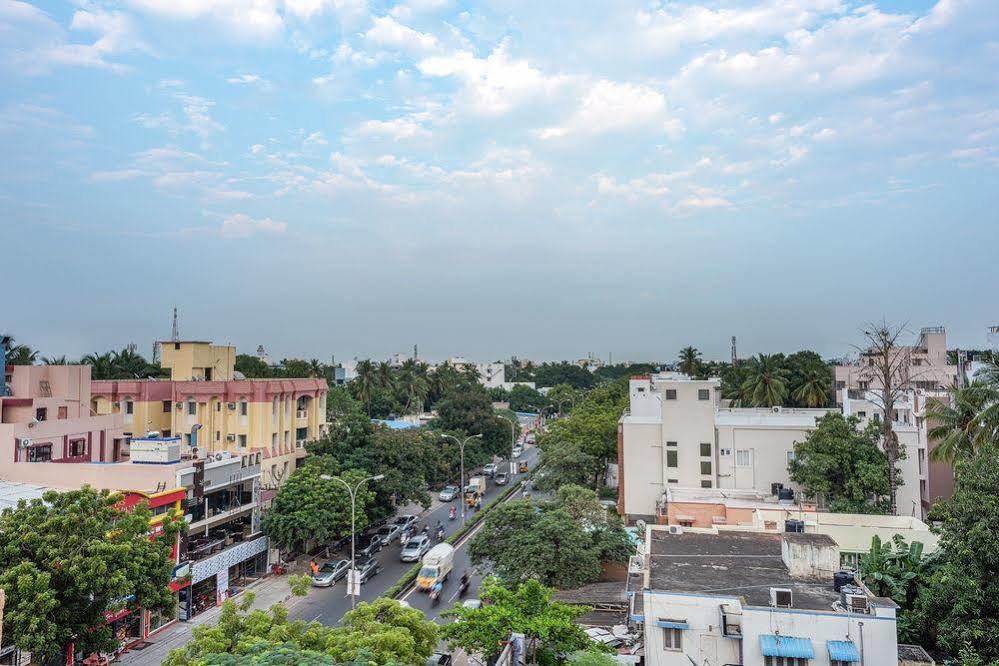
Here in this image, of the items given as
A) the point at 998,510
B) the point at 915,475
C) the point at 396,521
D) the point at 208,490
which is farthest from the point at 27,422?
the point at 915,475

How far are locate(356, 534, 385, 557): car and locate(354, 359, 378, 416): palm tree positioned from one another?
37.8 m

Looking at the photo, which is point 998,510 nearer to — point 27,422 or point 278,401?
point 278,401

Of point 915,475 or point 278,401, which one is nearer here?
point 915,475

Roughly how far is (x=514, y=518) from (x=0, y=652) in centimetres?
1789

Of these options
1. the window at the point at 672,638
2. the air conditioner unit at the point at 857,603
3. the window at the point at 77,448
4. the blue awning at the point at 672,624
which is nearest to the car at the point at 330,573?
the window at the point at 77,448

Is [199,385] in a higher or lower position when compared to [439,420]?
higher

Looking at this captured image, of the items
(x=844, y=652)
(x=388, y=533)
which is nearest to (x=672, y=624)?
(x=844, y=652)

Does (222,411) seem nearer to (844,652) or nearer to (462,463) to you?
(462,463)

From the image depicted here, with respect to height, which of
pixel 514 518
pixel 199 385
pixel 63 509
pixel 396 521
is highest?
pixel 199 385

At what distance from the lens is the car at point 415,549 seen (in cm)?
3681

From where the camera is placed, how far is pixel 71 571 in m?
18.8

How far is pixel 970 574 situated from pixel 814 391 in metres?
47.0

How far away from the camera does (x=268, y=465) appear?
125ft

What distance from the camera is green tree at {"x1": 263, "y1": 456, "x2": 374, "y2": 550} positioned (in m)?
32.5
